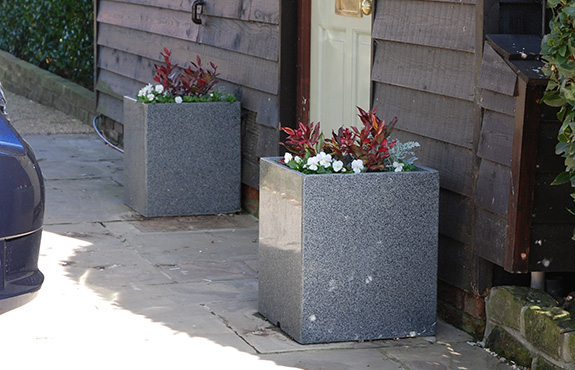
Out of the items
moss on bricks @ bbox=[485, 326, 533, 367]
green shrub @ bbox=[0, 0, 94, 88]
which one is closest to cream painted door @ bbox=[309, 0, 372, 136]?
moss on bricks @ bbox=[485, 326, 533, 367]

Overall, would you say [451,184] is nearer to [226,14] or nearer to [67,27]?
[226,14]

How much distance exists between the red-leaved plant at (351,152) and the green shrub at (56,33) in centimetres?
842

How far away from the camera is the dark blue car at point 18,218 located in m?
3.86

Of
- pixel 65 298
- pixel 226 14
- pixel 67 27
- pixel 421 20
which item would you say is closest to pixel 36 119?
pixel 67 27

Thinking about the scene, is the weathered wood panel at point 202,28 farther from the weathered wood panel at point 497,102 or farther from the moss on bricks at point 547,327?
the moss on bricks at point 547,327

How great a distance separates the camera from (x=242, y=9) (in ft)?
23.2

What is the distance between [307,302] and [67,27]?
9186 mm

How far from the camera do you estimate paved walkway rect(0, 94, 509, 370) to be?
14.0 feet

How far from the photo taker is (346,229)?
440 cm

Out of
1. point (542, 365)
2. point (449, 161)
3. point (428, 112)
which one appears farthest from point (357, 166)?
point (542, 365)

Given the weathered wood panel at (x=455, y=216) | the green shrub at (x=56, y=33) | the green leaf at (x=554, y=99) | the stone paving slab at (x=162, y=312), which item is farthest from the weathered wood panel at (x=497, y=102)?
the green shrub at (x=56, y=33)

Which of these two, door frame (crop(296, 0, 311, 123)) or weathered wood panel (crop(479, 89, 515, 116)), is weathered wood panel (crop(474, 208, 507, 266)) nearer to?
weathered wood panel (crop(479, 89, 515, 116))

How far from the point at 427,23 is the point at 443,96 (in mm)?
384

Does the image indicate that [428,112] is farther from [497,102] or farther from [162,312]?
[162,312]
